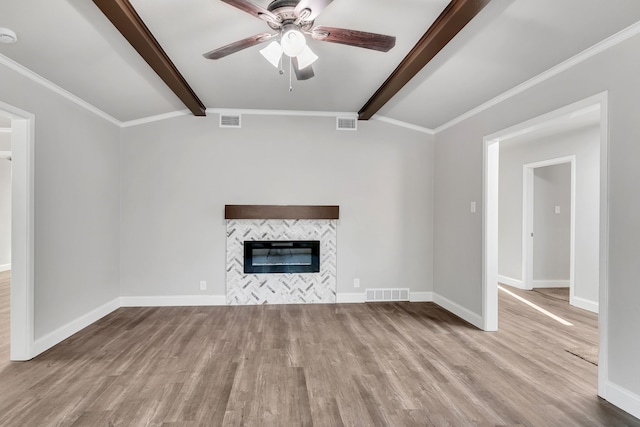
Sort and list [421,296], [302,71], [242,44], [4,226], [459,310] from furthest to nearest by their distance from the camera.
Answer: [4,226] < [421,296] < [459,310] < [302,71] < [242,44]

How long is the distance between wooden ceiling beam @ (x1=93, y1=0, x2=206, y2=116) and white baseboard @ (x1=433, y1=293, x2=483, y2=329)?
13.6 feet

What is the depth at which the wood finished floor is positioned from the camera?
2100 millimetres

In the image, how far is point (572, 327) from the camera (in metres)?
3.73

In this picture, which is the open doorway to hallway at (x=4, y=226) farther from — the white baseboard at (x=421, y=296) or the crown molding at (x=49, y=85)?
the white baseboard at (x=421, y=296)

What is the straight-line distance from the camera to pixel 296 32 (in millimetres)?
2033

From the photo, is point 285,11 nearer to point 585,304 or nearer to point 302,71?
point 302,71

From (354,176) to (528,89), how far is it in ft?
7.62

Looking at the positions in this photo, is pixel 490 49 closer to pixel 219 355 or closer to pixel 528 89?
pixel 528 89

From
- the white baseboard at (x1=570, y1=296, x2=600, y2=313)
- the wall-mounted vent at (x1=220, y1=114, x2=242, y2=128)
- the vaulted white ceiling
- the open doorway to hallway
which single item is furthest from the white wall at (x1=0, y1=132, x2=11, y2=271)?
the white baseboard at (x1=570, y1=296, x2=600, y2=313)

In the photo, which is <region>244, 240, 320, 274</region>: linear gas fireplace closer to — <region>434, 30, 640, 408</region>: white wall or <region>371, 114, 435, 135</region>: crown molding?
<region>371, 114, 435, 135</region>: crown molding

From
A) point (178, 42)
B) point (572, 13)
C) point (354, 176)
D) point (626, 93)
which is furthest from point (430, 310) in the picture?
point (178, 42)

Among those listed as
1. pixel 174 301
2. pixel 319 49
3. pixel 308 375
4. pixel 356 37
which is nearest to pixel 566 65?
pixel 356 37

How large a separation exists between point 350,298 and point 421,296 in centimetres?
106

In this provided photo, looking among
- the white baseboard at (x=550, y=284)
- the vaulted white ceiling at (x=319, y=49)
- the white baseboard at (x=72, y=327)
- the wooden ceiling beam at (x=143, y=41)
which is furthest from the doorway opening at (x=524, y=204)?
the white baseboard at (x=72, y=327)
